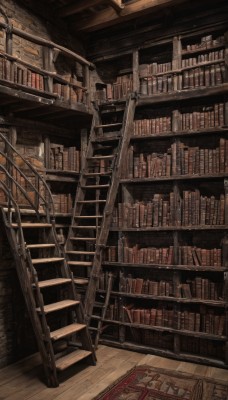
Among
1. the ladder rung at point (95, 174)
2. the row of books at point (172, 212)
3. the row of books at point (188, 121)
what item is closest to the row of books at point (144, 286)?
the row of books at point (172, 212)

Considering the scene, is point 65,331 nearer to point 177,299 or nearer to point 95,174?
point 177,299

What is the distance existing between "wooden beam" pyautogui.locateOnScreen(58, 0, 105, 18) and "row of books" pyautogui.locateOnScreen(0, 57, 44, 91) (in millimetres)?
1039

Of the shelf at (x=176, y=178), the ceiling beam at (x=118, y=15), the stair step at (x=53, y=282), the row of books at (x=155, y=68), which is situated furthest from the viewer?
the row of books at (x=155, y=68)

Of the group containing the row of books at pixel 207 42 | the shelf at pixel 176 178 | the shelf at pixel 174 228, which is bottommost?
the shelf at pixel 174 228

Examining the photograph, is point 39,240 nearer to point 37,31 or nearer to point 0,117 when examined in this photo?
point 0,117

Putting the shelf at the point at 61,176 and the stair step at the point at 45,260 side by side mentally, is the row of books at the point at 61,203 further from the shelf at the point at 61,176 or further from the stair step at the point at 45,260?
the stair step at the point at 45,260

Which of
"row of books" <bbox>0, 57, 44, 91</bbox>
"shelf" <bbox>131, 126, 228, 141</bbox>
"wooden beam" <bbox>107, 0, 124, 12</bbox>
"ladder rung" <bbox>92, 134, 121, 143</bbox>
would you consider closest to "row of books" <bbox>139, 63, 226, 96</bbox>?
"shelf" <bbox>131, 126, 228, 141</bbox>

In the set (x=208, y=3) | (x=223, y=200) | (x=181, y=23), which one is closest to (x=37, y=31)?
(x=181, y=23)

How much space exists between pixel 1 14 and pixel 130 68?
79.4 inches

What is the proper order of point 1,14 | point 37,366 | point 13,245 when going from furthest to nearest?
point 1,14, point 37,366, point 13,245

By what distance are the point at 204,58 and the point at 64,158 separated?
2289 millimetres

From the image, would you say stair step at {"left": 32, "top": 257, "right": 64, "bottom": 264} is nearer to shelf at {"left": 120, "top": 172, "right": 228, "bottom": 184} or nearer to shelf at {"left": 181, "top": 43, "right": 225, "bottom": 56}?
shelf at {"left": 120, "top": 172, "right": 228, "bottom": 184}

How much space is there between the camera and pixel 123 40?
538 centimetres

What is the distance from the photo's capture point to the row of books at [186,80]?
4523 mm
